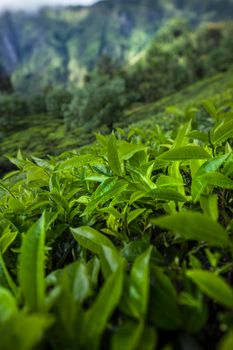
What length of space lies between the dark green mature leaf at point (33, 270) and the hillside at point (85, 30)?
3940 inches

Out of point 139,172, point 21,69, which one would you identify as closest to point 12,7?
point 21,69

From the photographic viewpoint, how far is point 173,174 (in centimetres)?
97

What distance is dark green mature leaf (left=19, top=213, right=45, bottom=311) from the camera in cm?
54

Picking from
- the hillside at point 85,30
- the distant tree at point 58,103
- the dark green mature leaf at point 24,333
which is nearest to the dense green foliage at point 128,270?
the dark green mature leaf at point 24,333

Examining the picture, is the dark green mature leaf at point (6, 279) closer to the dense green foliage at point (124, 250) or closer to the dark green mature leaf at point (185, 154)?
the dense green foliage at point (124, 250)

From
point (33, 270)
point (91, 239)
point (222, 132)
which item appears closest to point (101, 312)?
point (33, 270)

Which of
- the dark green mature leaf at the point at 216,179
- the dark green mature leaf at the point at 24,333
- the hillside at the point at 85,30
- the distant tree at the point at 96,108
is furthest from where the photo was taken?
the hillside at the point at 85,30

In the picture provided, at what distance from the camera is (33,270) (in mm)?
585

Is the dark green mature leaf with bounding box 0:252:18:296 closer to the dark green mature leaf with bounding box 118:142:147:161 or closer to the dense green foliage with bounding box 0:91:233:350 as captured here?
the dense green foliage with bounding box 0:91:233:350

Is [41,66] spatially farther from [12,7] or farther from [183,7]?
[183,7]

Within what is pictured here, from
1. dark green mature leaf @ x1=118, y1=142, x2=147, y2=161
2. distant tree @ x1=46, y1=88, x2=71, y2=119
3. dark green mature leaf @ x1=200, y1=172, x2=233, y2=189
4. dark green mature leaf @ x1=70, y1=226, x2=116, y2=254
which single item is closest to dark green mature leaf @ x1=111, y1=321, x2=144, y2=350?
dark green mature leaf @ x1=70, y1=226, x2=116, y2=254

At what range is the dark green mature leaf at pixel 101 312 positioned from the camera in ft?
1.58

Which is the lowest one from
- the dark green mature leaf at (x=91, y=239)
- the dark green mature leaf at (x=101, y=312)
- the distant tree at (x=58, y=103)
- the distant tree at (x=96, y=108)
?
the distant tree at (x=96, y=108)

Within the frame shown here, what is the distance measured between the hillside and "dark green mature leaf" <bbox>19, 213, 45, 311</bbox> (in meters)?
100
